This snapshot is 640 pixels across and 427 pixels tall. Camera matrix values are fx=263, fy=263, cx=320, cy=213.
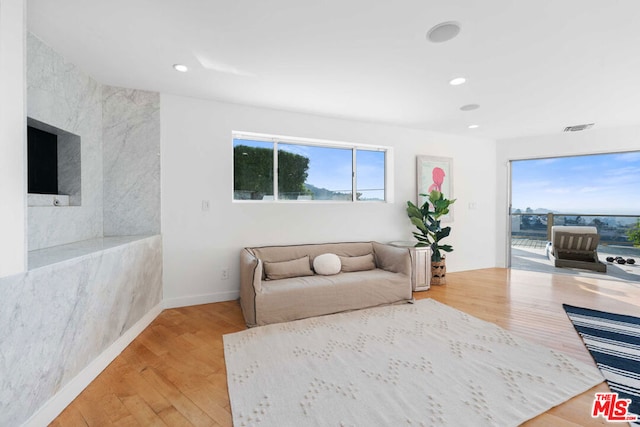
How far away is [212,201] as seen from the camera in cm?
330

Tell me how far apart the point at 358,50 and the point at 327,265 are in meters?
2.31

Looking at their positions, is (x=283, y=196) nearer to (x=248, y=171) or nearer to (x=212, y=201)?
(x=248, y=171)

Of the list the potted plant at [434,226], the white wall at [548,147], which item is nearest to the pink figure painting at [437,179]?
the potted plant at [434,226]

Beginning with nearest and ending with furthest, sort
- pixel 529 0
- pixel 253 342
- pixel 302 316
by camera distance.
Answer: pixel 529 0
pixel 253 342
pixel 302 316

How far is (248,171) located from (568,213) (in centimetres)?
632

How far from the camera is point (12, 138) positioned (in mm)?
1319

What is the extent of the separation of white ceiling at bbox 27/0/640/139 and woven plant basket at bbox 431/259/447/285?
233 centimetres

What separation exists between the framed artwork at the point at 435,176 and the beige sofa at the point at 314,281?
156cm

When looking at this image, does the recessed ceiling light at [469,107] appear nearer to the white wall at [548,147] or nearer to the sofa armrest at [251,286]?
the white wall at [548,147]

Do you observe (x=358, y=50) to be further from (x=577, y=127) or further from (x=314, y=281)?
(x=577, y=127)

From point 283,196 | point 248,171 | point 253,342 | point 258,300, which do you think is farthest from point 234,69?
point 253,342

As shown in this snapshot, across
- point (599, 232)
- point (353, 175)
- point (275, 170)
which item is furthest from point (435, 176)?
point (599, 232)

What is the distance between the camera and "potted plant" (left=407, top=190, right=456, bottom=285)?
4.15 metres

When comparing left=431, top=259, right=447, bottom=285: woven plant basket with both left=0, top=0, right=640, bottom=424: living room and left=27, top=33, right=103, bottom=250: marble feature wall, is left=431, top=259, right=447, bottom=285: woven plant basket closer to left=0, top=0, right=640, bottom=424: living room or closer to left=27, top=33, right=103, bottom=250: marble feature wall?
left=0, top=0, right=640, bottom=424: living room
